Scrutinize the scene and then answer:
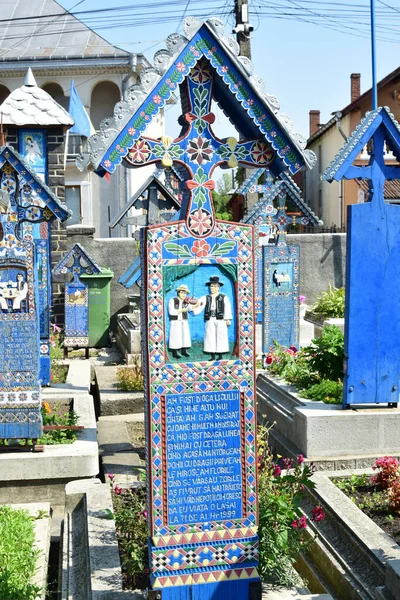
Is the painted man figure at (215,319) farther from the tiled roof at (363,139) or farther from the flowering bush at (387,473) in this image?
the tiled roof at (363,139)

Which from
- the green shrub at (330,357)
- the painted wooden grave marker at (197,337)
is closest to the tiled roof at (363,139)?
the green shrub at (330,357)

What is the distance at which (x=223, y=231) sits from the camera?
4859mm

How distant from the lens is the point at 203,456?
4.83m

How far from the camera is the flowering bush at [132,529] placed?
513 cm

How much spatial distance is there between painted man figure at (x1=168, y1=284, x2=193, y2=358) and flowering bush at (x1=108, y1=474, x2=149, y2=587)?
1215 mm

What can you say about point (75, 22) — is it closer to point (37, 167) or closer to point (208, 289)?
point (37, 167)

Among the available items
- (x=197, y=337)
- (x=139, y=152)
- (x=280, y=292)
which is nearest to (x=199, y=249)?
(x=197, y=337)

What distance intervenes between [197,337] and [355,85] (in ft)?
115

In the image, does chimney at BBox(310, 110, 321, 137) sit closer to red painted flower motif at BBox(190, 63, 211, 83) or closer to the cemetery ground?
the cemetery ground

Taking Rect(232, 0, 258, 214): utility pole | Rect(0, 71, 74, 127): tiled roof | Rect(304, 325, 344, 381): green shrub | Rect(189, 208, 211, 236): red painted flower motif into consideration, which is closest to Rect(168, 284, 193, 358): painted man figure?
Rect(189, 208, 211, 236): red painted flower motif

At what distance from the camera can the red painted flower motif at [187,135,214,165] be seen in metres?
4.93

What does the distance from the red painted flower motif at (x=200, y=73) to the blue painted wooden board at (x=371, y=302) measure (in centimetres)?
323

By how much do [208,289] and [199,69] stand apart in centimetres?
127

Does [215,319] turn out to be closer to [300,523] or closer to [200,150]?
[200,150]
